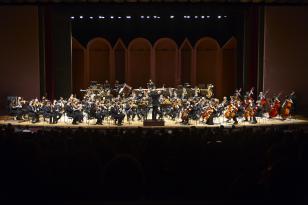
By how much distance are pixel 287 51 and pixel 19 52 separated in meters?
8.17

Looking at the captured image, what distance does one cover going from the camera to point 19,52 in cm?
1332

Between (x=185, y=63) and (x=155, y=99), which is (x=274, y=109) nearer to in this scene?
(x=155, y=99)

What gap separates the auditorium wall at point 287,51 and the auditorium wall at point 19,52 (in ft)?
23.2

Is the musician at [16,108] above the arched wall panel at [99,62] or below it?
below

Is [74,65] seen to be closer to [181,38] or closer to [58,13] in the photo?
[58,13]

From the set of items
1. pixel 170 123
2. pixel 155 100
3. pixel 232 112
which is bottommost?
pixel 170 123

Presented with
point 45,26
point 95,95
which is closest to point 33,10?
point 45,26

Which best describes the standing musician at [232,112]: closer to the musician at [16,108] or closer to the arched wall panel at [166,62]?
the arched wall panel at [166,62]

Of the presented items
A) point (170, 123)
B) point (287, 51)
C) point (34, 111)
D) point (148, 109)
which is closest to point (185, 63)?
point (287, 51)

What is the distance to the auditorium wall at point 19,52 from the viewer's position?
43.6 feet

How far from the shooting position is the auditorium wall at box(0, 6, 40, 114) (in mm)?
13281

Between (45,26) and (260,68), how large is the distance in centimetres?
675

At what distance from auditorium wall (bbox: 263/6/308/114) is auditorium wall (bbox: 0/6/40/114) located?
7.07 metres

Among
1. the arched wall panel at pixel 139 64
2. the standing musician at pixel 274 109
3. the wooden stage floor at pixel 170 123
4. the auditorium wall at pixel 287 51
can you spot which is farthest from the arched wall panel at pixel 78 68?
the standing musician at pixel 274 109
